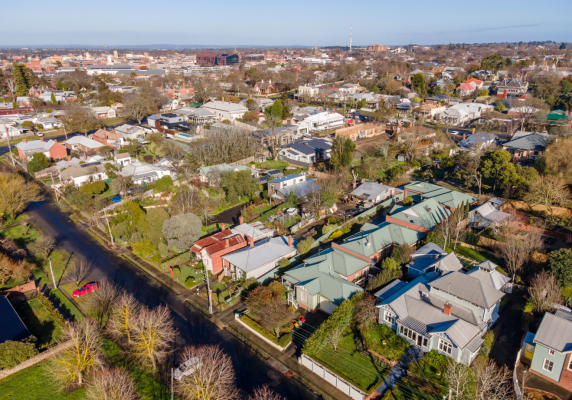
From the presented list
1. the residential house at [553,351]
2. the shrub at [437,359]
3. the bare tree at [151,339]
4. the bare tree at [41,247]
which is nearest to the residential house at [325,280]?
the shrub at [437,359]

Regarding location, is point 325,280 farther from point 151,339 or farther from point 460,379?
point 151,339

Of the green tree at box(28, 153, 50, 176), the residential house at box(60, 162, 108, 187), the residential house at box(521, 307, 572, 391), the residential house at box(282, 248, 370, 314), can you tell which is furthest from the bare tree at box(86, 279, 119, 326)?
the green tree at box(28, 153, 50, 176)

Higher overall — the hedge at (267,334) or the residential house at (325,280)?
the residential house at (325,280)

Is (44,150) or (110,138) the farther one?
(110,138)

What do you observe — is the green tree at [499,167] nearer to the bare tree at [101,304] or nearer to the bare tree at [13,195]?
the bare tree at [101,304]

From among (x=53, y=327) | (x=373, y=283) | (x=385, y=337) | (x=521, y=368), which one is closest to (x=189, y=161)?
(x=53, y=327)

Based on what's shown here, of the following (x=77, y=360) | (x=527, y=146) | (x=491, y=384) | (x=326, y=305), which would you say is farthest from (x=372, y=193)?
(x=77, y=360)

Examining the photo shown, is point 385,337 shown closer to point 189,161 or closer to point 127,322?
point 127,322
